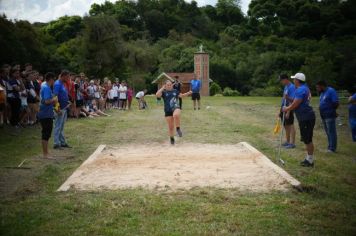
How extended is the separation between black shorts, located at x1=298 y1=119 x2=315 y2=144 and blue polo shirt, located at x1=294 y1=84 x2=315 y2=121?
0.33ft

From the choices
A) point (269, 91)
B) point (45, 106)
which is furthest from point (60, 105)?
point (269, 91)

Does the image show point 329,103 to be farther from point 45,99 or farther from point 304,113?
point 45,99

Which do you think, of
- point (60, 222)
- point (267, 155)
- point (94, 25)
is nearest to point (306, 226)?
point (60, 222)

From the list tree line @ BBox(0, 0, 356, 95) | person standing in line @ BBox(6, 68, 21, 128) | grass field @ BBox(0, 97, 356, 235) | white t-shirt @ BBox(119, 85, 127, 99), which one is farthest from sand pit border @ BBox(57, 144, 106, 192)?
white t-shirt @ BBox(119, 85, 127, 99)

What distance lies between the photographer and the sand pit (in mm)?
8922

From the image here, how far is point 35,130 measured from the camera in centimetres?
1759

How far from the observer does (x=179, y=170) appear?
10297mm

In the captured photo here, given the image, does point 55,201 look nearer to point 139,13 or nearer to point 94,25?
point 94,25

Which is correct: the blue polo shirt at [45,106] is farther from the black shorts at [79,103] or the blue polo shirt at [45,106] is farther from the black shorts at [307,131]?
the black shorts at [79,103]

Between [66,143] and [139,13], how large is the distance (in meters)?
107

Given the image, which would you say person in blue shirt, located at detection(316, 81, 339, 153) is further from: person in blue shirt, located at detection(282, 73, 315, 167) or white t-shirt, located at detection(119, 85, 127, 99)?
white t-shirt, located at detection(119, 85, 127, 99)

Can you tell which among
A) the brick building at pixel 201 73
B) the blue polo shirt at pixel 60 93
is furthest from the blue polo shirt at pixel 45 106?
the brick building at pixel 201 73

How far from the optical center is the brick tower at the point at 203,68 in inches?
3031

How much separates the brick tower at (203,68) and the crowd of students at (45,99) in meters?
48.4
